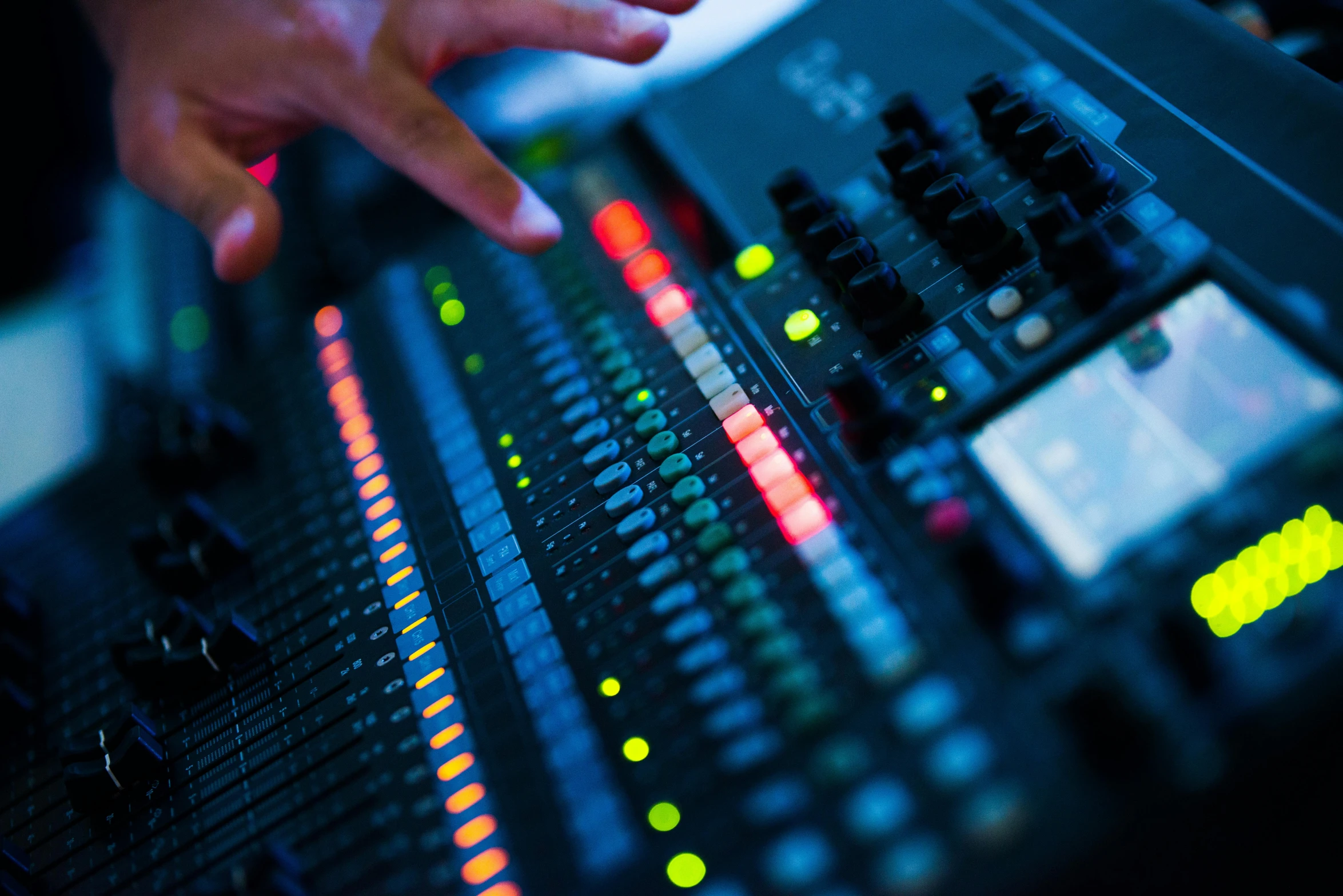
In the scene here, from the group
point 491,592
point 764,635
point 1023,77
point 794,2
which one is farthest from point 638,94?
point 764,635

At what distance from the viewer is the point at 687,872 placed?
716mm

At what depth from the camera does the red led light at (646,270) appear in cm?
120

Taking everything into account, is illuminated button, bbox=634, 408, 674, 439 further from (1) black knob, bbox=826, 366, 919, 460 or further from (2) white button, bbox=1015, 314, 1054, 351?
(2) white button, bbox=1015, 314, 1054, 351

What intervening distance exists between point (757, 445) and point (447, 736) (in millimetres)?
393

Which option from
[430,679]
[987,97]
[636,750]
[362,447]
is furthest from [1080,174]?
[362,447]

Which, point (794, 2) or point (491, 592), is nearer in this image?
point (491, 592)

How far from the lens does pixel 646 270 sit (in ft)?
4.00

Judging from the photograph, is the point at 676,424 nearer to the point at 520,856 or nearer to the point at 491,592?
the point at 491,592

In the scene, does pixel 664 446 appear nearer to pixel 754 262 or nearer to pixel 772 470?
pixel 772 470

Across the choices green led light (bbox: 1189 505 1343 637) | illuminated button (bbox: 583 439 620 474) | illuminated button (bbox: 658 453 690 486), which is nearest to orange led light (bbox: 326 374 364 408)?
illuminated button (bbox: 583 439 620 474)

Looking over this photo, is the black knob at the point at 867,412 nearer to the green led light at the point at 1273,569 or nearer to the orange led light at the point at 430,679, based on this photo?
the green led light at the point at 1273,569

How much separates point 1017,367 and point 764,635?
1.03 ft

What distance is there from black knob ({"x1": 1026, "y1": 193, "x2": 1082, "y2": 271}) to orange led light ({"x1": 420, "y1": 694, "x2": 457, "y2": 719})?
26.3 inches

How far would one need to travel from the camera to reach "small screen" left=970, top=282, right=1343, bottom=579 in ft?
2.36
